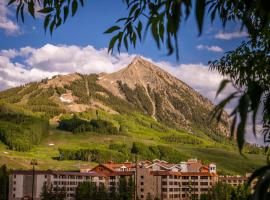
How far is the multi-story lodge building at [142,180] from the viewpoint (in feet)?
453

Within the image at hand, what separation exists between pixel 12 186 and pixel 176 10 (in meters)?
142

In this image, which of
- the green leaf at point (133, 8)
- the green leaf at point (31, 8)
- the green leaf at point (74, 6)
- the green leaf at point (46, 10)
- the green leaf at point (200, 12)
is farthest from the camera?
the green leaf at point (31, 8)

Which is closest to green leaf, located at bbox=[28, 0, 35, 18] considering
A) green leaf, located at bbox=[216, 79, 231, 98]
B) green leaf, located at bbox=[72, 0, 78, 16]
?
green leaf, located at bbox=[72, 0, 78, 16]

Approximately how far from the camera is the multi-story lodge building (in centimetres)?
13800

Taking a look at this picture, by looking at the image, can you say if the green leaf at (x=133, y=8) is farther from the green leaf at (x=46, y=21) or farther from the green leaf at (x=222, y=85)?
the green leaf at (x=222, y=85)

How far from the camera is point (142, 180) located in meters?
138

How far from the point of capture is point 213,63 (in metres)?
10.1

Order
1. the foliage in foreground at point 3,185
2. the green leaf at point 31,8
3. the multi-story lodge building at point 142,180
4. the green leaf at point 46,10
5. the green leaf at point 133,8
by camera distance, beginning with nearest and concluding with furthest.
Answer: the green leaf at point 133,8, the green leaf at point 46,10, the green leaf at point 31,8, the foliage in foreground at point 3,185, the multi-story lodge building at point 142,180

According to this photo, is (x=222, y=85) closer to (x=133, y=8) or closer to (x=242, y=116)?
(x=242, y=116)

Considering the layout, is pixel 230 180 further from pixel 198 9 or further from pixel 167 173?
pixel 198 9

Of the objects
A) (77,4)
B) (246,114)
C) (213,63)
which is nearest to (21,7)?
(77,4)

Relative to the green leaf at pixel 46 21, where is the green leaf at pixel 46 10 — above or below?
above

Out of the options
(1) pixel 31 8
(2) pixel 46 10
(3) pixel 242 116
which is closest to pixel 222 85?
(3) pixel 242 116

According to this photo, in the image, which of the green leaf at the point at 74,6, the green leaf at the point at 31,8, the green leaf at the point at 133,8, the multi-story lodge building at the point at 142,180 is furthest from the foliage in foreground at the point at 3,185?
the green leaf at the point at 133,8
